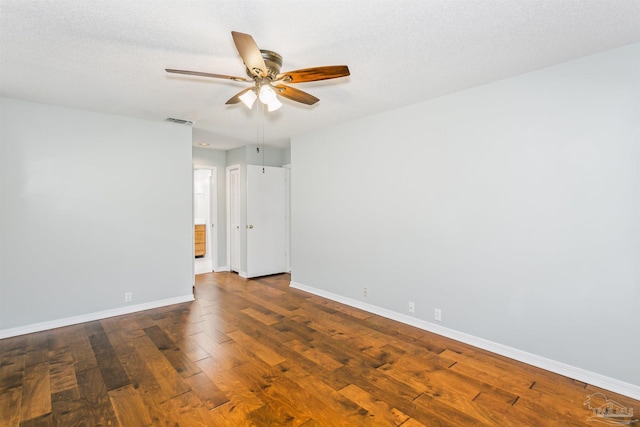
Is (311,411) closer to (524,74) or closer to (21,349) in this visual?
(21,349)

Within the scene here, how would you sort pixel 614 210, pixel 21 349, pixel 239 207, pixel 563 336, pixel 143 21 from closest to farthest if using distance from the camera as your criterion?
1. pixel 143 21
2. pixel 614 210
3. pixel 563 336
4. pixel 21 349
5. pixel 239 207

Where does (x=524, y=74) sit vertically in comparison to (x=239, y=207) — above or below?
above

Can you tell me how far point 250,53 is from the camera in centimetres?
184

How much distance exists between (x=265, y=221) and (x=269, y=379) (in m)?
3.78

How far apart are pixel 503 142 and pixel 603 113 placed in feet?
2.29

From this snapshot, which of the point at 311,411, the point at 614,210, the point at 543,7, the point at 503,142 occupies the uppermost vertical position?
the point at 543,7

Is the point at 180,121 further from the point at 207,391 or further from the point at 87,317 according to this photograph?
the point at 207,391

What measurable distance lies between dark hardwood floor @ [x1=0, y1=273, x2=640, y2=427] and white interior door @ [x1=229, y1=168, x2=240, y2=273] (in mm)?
2559

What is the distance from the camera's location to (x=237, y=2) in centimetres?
177

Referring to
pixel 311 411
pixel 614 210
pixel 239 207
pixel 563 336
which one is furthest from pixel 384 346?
pixel 239 207

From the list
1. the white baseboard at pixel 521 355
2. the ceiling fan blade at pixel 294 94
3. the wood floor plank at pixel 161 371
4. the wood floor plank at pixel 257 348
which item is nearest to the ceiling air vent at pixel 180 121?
the ceiling fan blade at pixel 294 94

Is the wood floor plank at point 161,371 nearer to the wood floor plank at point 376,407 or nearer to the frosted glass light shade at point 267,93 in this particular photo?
the wood floor plank at point 376,407

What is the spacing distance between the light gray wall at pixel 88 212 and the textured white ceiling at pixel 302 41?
567 mm

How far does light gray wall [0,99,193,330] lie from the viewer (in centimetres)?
338
